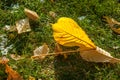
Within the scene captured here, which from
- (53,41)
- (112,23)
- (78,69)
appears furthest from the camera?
(112,23)

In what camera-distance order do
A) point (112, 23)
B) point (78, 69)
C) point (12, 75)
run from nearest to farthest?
point (12, 75), point (78, 69), point (112, 23)

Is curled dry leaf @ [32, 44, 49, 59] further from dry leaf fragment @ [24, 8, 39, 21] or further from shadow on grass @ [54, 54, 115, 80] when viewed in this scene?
dry leaf fragment @ [24, 8, 39, 21]

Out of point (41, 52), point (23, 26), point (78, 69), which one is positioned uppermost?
point (23, 26)

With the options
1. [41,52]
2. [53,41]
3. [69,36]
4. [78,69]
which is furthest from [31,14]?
[78,69]

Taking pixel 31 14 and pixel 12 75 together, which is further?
pixel 31 14

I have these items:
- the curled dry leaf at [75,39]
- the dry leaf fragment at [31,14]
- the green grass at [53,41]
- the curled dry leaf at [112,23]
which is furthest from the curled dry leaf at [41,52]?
the curled dry leaf at [112,23]

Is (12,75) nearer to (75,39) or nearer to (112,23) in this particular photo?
(75,39)
